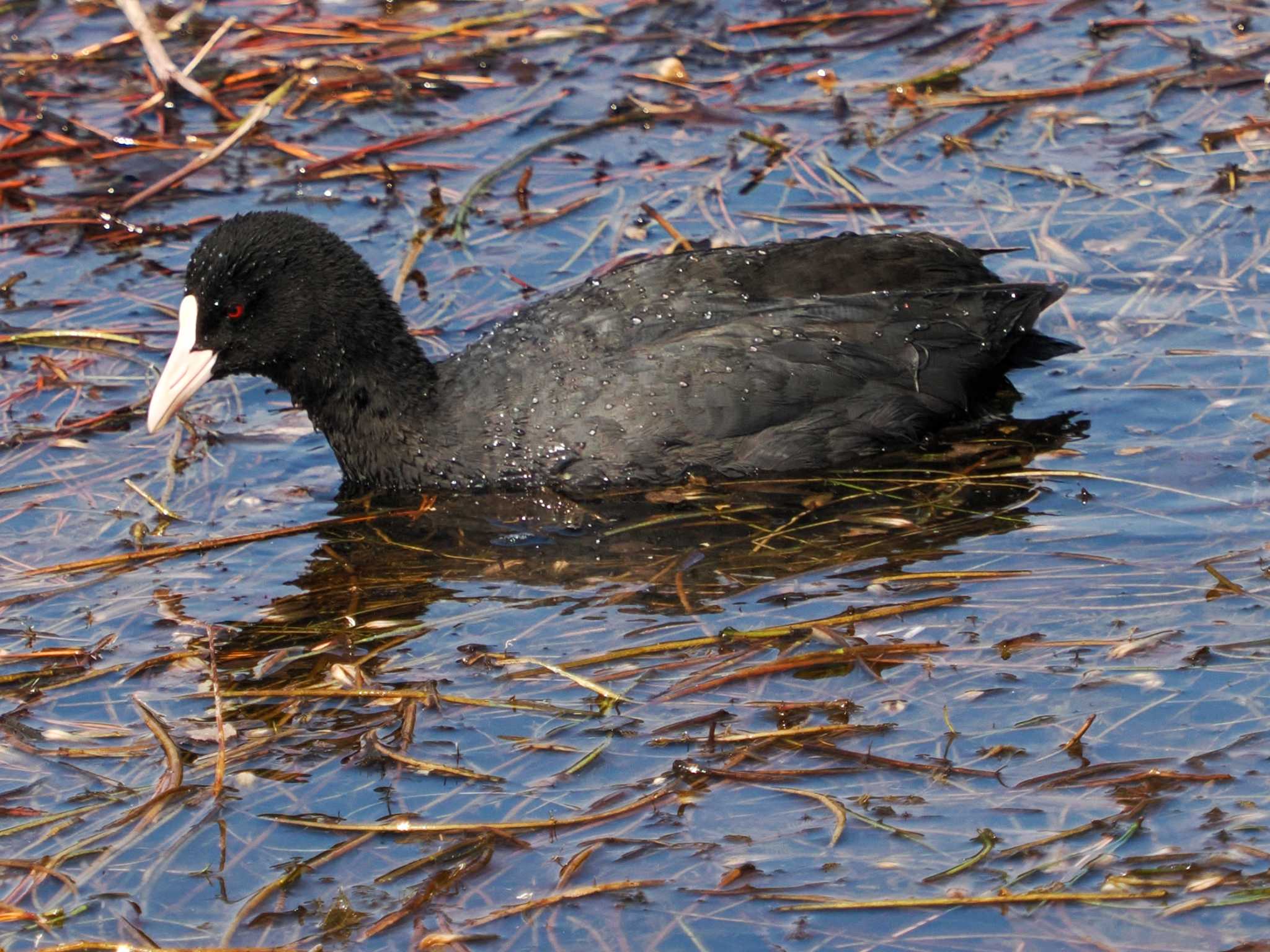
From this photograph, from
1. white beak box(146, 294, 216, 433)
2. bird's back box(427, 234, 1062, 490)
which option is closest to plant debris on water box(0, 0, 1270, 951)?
bird's back box(427, 234, 1062, 490)

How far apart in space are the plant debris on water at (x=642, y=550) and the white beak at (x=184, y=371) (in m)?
0.29

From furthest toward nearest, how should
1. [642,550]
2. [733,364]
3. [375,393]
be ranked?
[375,393] → [733,364] → [642,550]

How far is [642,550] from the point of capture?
16.6ft

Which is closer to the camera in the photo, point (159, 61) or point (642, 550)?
point (642, 550)

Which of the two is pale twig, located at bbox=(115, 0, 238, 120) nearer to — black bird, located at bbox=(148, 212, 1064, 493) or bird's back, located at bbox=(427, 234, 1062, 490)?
black bird, located at bbox=(148, 212, 1064, 493)

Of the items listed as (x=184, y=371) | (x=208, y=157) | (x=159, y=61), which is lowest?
(x=184, y=371)

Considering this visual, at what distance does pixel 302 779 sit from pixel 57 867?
21.6 inches

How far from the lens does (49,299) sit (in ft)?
22.0

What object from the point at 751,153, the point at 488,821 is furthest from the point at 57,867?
the point at 751,153

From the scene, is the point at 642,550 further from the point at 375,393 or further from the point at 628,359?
the point at 375,393

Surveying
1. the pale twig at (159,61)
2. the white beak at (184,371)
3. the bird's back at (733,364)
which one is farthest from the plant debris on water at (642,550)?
the white beak at (184,371)

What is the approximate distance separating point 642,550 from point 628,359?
25.0 inches

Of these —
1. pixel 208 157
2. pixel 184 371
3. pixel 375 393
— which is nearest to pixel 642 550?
pixel 375 393

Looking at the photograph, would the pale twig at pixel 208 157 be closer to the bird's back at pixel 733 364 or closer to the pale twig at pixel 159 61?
the pale twig at pixel 159 61
